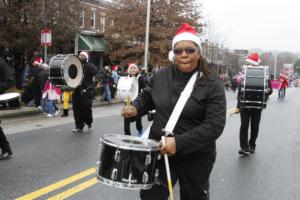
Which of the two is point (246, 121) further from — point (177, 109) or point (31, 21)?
point (31, 21)

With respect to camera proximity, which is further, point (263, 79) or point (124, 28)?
point (124, 28)

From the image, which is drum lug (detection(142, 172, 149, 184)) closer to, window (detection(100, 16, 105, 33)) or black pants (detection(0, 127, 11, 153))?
black pants (detection(0, 127, 11, 153))

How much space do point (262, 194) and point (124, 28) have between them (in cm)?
2807

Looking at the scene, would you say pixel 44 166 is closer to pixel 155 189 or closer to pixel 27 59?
pixel 155 189

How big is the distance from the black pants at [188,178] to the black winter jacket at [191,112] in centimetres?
7

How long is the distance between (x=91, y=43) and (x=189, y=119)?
3029 cm

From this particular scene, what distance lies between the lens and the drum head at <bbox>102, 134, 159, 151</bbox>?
314cm

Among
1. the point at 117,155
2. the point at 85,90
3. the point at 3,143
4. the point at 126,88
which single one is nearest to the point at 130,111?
the point at 117,155

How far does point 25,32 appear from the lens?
21734 millimetres

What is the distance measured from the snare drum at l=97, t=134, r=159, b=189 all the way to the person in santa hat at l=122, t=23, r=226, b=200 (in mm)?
117

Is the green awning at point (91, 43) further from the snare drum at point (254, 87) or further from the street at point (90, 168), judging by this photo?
the snare drum at point (254, 87)

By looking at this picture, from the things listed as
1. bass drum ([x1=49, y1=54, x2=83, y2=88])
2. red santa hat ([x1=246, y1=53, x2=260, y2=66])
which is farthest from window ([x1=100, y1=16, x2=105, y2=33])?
red santa hat ([x1=246, y1=53, x2=260, y2=66])

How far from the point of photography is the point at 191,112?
3271 millimetres

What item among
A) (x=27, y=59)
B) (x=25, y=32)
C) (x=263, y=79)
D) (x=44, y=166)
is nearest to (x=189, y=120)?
(x=44, y=166)
